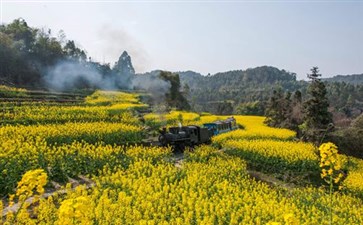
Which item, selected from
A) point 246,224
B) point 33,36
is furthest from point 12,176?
point 33,36

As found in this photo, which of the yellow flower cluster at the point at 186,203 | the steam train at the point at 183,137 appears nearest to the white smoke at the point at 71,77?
the steam train at the point at 183,137

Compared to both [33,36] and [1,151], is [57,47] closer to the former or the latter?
[33,36]

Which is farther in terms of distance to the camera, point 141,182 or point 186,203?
point 141,182

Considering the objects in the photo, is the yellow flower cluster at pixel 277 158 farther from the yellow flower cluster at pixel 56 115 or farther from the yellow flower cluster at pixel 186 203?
the yellow flower cluster at pixel 56 115

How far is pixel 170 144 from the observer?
75.4 ft

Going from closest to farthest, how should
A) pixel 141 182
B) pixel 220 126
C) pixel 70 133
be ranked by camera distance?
pixel 141 182 < pixel 70 133 < pixel 220 126

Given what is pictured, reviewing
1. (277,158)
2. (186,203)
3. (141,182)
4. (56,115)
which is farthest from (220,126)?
(186,203)

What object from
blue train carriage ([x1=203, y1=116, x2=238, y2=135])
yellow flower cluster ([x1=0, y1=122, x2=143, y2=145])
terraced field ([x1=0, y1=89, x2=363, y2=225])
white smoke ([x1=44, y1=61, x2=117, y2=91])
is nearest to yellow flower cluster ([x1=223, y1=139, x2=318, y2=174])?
terraced field ([x1=0, y1=89, x2=363, y2=225])

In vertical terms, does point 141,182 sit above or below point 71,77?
below

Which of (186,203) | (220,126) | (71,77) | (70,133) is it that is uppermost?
(71,77)

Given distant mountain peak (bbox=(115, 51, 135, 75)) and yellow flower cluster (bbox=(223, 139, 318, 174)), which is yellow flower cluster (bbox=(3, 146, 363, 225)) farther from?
distant mountain peak (bbox=(115, 51, 135, 75))

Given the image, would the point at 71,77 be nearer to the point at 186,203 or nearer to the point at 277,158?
the point at 277,158

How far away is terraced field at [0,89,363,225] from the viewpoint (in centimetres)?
836

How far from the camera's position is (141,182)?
40.9ft
